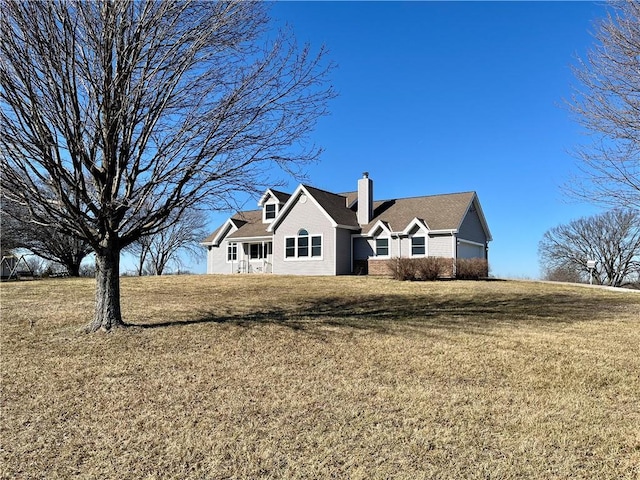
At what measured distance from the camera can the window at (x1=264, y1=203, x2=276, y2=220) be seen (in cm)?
2945

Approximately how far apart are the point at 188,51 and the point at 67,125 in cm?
233

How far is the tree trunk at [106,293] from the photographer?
8242mm

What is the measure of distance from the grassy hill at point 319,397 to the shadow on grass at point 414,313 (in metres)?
0.13

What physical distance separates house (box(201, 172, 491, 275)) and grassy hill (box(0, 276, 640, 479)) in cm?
1440

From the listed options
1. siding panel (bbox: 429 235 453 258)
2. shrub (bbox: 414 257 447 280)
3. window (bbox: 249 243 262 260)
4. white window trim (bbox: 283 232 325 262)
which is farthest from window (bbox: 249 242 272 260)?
shrub (bbox: 414 257 447 280)

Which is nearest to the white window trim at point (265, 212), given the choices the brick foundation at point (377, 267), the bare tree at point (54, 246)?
the brick foundation at point (377, 267)

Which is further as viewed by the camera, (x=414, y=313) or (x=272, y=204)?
(x=272, y=204)

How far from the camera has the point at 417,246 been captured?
24.8 m

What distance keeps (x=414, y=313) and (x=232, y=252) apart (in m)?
21.1

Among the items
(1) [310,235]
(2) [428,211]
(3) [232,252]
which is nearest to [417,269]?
(2) [428,211]

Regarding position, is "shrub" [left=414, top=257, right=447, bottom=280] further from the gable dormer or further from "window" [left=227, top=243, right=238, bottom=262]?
"window" [left=227, top=243, right=238, bottom=262]

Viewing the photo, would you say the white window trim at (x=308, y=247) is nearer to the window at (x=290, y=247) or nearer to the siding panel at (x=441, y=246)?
the window at (x=290, y=247)

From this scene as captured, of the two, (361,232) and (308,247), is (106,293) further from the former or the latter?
(361,232)

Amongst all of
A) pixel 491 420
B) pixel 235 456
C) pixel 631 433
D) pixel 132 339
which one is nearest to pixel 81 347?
pixel 132 339
